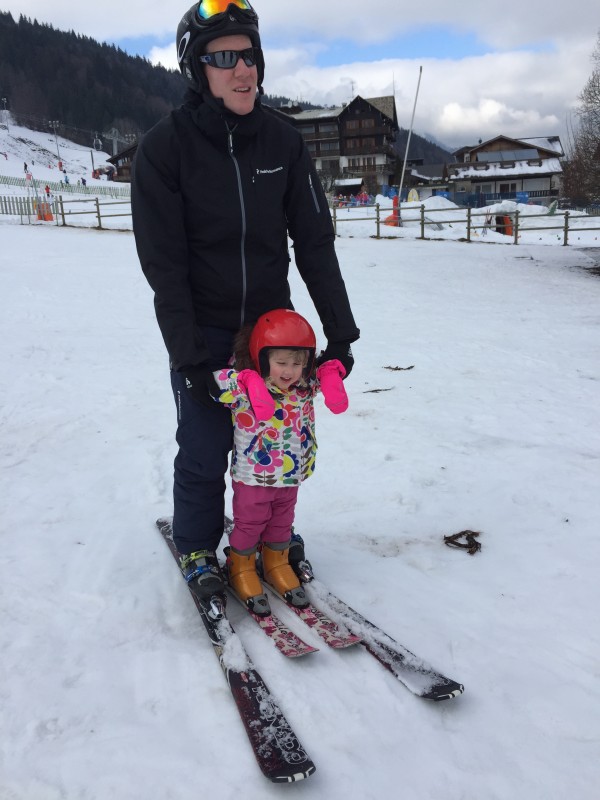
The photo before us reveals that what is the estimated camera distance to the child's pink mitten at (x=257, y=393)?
198 cm

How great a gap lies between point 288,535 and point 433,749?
980 millimetres

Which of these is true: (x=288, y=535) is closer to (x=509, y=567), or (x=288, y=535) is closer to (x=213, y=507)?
(x=213, y=507)

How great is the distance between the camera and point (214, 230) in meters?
2.11

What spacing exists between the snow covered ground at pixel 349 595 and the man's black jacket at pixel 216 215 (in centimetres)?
109

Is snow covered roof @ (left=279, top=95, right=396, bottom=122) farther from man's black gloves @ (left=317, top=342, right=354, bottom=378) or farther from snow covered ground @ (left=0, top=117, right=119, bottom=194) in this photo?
man's black gloves @ (left=317, top=342, right=354, bottom=378)

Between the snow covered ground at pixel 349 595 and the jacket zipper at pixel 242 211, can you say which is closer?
the snow covered ground at pixel 349 595

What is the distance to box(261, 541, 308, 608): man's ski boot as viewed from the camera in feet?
7.52

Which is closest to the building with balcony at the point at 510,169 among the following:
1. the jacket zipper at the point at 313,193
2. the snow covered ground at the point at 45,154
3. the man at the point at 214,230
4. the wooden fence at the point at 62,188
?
the wooden fence at the point at 62,188

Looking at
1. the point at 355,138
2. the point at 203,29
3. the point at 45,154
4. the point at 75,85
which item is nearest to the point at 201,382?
the point at 203,29

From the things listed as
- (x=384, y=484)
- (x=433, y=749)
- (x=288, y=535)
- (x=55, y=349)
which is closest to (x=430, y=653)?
(x=433, y=749)

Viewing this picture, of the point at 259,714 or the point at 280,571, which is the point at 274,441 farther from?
the point at 259,714

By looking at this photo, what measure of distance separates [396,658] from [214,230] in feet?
5.38

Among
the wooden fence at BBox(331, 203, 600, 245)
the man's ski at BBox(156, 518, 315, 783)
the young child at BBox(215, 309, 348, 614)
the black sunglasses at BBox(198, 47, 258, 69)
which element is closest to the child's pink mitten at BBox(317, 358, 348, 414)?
the young child at BBox(215, 309, 348, 614)

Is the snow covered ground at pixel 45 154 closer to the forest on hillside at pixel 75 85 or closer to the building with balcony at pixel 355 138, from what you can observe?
the forest on hillside at pixel 75 85
